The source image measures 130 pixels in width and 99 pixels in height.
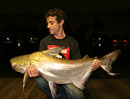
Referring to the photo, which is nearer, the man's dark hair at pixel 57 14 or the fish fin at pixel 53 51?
the fish fin at pixel 53 51

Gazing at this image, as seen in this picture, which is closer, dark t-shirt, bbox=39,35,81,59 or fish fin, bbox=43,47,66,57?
fish fin, bbox=43,47,66,57

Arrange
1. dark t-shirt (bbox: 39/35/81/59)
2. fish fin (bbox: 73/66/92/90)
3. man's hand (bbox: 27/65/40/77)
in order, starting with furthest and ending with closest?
dark t-shirt (bbox: 39/35/81/59)
fish fin (bbox: 73/66/92/90)
man's hand (bbox: 27/65/40/77)

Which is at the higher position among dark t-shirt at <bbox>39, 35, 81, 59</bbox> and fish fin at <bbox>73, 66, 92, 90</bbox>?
dark t-shirt at <bbox>39, 35, 81, 59</bbox>

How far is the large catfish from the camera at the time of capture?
2123 millimetres

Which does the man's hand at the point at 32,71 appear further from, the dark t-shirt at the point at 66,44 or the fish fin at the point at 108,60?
the fish fin at the point at 108,60

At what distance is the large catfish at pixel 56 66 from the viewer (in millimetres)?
2123

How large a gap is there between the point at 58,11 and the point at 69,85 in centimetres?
123

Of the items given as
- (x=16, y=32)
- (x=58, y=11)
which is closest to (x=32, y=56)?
(x=58, y=11)

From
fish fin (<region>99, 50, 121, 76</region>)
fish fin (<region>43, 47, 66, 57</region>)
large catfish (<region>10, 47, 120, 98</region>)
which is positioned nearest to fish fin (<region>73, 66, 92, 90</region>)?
large catfish (<region>10, 47, 120, 98</region>)

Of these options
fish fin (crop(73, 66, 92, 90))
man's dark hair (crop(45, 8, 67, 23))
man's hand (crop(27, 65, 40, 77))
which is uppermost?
man's dark hair (crop(45, 8, 67, 23))

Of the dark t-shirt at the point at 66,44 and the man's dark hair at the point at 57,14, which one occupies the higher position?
the man's dark hair at the point at 57,14

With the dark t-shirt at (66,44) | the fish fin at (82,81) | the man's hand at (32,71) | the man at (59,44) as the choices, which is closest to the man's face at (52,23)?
the man at (59,44)

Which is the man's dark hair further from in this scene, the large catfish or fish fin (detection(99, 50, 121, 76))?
fish fin (detection(99, 50, 121, 76))

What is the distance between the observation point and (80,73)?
7.46ft
